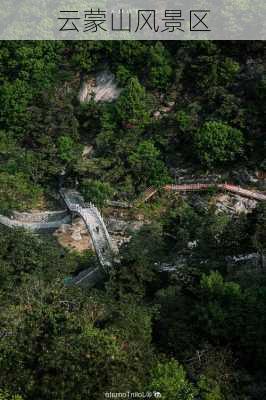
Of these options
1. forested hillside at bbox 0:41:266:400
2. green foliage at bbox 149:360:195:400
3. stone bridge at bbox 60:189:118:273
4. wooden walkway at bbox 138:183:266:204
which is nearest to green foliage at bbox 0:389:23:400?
forested hillside at bbox 0:41:266:400

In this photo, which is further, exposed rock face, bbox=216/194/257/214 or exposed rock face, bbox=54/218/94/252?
exposed rock face, bbox=54/218/94/252

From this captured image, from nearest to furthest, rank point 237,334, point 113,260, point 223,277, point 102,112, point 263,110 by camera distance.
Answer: point 237,334 < point 223,277 < point 113,260 < point 263,110 < point 102,112

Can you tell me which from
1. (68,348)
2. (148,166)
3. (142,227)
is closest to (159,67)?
(148,166)

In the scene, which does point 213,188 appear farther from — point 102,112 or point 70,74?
point 70,74

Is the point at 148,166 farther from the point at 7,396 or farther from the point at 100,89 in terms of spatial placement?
the point at 7,396

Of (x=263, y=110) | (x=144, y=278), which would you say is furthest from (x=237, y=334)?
(x=263, y=110)

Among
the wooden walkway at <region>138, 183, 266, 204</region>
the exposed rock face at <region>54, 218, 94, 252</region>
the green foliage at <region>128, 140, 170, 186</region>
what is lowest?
the exposed rock face at <region>54, 218, 94, 252</region>

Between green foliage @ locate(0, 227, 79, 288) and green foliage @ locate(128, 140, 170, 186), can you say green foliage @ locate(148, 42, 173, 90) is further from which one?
green foliage @ locate(0, 227, 79, 288)
